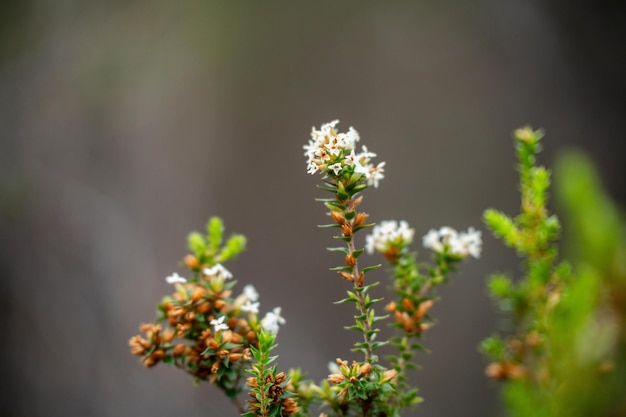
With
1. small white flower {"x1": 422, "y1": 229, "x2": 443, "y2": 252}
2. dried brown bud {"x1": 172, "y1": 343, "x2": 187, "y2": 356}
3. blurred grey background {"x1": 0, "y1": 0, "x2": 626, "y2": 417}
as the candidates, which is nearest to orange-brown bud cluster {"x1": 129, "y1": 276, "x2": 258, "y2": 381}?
dried brown bud {"x1": 172, "y1": 343, "x2": 187, "y2": 356}

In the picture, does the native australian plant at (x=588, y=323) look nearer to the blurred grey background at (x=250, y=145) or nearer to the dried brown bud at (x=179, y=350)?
the dried brown bud at (x=179, y=350)

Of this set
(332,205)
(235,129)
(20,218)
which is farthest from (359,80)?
(332,205)

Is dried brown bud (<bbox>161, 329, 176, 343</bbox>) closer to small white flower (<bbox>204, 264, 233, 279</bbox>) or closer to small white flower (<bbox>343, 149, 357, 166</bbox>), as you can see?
small white flower (<bbox>204, 264, 233, 279</bbox>)

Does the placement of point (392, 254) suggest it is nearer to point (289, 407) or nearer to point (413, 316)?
point (413, 316)

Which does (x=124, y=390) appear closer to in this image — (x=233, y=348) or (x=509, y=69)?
(x=233, y=348)

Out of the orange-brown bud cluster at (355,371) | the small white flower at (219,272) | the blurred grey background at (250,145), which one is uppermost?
the blurred grey background at (250,145)

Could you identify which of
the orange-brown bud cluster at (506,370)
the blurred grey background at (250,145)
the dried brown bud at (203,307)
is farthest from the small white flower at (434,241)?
the blurred grey background at (250,145)

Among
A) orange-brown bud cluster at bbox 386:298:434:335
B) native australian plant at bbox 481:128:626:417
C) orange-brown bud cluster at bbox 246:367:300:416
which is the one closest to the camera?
native australian plant at bbox 481:128:626:417
